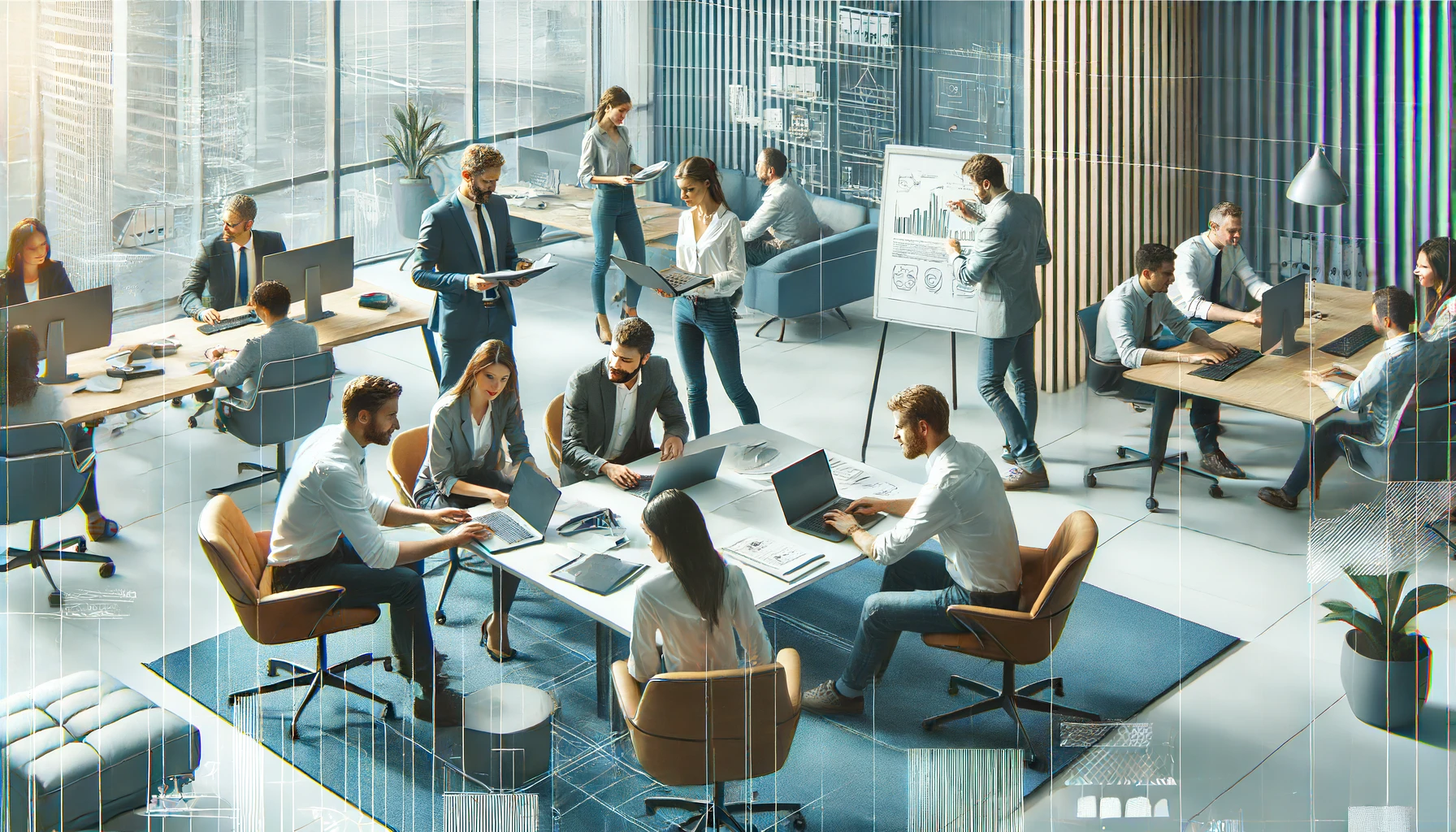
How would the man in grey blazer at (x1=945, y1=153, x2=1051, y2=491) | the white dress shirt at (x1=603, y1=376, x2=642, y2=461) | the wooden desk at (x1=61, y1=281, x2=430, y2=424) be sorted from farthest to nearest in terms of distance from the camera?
the man in grey blazer at (x1=945, y1=153, x2=1051, y2=491)
the wooden desk at (x1=61, y1=281, x2=430, y2=424)
the white dress shirt at (x1=603, y1=376, x2=642, y2=461)

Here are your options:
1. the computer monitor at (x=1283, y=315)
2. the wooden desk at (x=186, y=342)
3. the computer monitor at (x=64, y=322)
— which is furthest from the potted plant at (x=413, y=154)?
the computer monitor at (x=1283, y=315)

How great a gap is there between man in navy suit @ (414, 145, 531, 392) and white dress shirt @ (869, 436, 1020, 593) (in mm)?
2538

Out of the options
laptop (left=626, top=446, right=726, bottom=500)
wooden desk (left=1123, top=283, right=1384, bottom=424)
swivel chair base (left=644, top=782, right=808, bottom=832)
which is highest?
wooden desk (left=1123, top=283, right=1384, bottom=424)

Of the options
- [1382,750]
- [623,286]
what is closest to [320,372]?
[623,286]

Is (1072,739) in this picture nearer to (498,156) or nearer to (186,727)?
(186,727)

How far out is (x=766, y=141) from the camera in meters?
8.12

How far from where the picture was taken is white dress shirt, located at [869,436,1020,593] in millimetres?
4906

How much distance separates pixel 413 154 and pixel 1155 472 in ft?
18.2

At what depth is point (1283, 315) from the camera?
20.5 feet

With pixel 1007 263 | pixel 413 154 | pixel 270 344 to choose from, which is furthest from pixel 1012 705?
pixel 413 154

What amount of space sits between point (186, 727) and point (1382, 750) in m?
4.17

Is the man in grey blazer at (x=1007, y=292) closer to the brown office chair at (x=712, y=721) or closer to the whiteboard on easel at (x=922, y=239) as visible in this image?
the whiteboard on easel at (x=922, y=239)

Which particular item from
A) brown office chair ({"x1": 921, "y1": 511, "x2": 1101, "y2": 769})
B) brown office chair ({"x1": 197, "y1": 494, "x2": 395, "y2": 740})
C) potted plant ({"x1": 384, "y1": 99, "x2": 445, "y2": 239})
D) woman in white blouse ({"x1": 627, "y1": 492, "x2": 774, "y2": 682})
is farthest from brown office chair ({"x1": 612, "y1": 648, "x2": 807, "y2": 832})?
potted plant ({"x1": 384, "y1": 99, "x2": 445, "y2": 239})

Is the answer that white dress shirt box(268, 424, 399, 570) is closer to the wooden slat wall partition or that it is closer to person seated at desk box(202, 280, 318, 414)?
person seated at desk box(202, 280, 318, 414)
